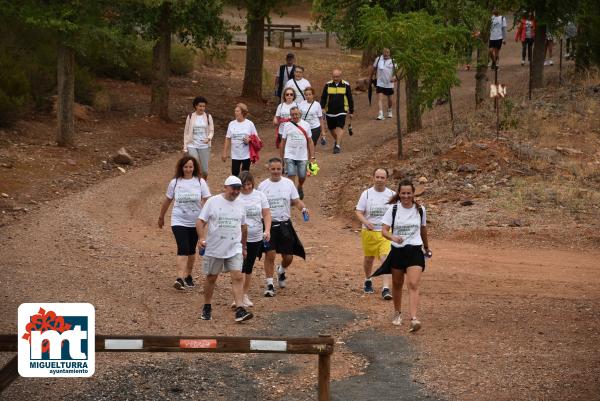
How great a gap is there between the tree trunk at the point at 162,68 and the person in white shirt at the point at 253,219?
45.4 feet

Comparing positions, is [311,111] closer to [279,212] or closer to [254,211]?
[279,212]

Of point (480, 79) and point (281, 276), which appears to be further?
point (480, 79)

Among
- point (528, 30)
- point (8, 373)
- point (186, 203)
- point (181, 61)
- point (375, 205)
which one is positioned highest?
point (528, 30)

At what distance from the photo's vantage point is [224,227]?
1359 cm

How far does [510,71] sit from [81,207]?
19924mm

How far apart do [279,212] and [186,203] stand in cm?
122

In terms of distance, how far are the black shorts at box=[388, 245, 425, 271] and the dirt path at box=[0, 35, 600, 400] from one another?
0.83 meters

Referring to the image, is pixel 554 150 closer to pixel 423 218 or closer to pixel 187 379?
pixel 423 218

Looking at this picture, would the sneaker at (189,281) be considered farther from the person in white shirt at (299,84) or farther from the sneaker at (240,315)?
the person in white shirt at (299,84)

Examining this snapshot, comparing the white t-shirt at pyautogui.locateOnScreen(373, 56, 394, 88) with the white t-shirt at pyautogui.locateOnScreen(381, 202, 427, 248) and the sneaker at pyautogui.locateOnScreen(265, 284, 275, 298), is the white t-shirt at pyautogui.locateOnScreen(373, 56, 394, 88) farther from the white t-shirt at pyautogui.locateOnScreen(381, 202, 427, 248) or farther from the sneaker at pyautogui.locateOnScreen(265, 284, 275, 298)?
the white t-shirt at pyautogui.locateOnScreen(381, 202, 427, 248)

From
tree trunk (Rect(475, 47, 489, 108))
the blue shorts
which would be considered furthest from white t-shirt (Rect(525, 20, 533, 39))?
the blue shorts

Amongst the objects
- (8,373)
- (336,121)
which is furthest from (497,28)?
(8,373)

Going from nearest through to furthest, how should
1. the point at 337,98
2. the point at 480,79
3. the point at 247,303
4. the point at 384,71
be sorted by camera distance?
the point at 247,303 → the point at 337,98 → the point at 384,71 → the point at 480,79

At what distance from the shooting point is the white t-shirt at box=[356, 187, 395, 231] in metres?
14.8
